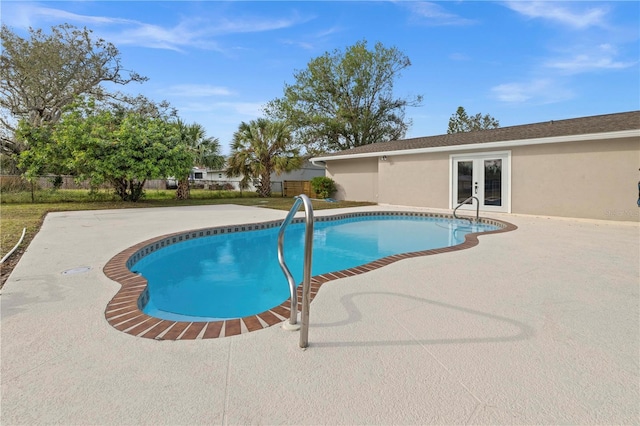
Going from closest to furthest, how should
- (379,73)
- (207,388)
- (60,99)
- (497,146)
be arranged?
1. (207,388)
2. (497,146)
3. (60,99)
4. (379,73)

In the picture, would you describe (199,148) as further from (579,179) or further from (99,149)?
(579,179)

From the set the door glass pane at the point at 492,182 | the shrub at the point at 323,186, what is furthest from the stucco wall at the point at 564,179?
the shrub at the point at 323,186

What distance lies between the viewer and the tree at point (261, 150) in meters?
20.2

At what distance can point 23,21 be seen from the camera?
17812mm

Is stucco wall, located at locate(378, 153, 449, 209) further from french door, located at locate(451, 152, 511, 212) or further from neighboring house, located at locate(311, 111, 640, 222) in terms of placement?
french door, located at locate(451, 152, 511, 212)

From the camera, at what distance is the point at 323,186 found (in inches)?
748

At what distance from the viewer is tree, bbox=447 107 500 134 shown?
124 ft

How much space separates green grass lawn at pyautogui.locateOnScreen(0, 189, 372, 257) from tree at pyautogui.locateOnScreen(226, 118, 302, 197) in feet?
6.95

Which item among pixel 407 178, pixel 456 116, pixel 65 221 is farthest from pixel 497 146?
pixel 456 116

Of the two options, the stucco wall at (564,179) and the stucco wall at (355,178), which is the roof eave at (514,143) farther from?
the stucco wall at (355,178)

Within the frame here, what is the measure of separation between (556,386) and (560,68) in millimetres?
19031

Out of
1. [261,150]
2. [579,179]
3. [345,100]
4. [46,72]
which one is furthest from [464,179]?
[46,72]

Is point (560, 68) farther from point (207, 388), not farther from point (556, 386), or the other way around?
point (207, 388)

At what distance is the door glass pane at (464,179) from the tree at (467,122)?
2747 centimetres
